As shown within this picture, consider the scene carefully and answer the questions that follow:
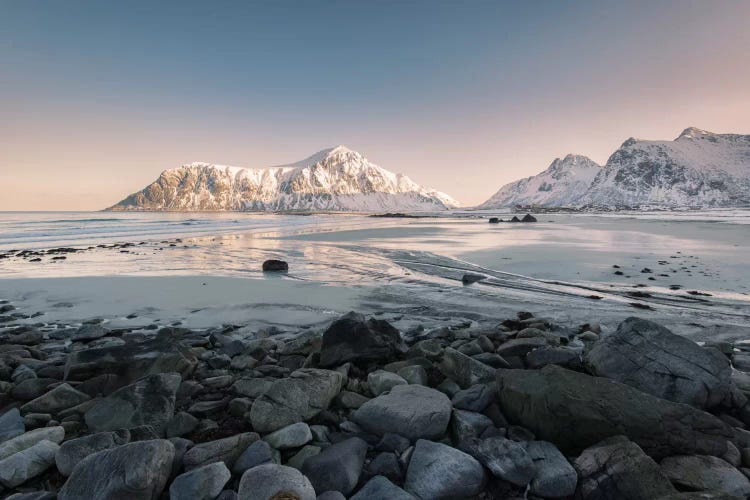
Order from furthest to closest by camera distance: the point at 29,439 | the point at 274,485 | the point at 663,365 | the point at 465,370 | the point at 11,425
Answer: the point at 465,370 → the point at 663,365 → the point at 11,425 → the point at 29,439 → the point at 274,485

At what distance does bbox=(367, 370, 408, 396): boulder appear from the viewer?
5.09 metres

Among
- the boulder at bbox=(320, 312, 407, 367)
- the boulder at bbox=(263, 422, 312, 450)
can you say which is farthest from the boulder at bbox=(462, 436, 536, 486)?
the boulder at bbox=(320, 312, 407, 367)

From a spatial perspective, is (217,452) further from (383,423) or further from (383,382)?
(383,382)

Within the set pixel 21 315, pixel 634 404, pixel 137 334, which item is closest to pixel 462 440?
pixel 634 404

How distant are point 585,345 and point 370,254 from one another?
16.3 metres

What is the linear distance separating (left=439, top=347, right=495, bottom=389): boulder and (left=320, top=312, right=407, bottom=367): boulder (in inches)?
43.9

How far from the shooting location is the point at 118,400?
15.0 feet

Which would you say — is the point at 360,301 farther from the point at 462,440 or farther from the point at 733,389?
the point at 733,389

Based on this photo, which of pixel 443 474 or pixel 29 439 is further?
pixel 29 439

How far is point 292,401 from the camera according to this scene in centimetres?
446

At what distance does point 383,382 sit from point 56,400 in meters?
4.36

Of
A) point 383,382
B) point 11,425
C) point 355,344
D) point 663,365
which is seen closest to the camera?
point 11,425

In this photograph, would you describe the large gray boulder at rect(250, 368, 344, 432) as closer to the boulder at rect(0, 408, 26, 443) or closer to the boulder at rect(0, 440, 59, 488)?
the boulder at rect(0, 440, 59, 488)

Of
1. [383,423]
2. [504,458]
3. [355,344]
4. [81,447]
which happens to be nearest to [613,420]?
[504,458]
